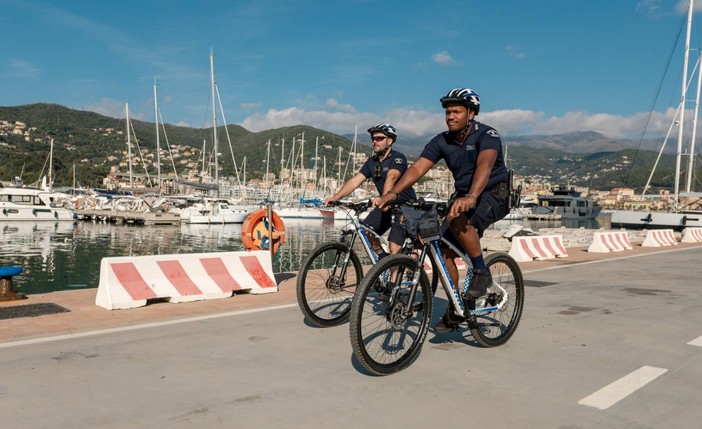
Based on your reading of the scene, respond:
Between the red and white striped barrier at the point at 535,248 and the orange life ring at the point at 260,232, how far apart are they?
324 inches

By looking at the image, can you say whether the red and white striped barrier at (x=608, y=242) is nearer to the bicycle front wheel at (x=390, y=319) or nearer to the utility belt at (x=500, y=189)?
the utility belt at (x=500, y=189)

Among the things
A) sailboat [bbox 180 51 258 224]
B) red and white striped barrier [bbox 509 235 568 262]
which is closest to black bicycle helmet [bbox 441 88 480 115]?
red and white striped barrier [bbox 509 235 568 262]

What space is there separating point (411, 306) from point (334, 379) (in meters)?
0.83

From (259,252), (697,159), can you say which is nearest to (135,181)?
(697,159)

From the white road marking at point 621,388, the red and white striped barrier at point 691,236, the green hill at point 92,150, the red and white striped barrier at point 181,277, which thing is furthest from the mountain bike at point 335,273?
the green hill at point 92,150

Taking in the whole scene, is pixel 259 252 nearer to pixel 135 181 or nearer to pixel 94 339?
pixel 94 339

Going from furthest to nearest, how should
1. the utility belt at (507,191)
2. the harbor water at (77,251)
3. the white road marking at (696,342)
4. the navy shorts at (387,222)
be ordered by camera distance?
the harbor water at (77,251), the navy shorts at (387,222), the white road marking at (696,342), the utility belt at (507,191)

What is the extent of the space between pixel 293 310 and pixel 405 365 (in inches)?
116

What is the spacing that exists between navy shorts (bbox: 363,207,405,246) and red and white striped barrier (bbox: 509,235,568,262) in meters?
9.90

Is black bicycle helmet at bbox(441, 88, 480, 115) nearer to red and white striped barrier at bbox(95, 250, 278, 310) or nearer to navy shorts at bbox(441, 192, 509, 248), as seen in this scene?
navy shorts at bbox(441, 192, 509, 248)

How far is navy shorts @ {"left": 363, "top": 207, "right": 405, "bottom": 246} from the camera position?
6.29 meters

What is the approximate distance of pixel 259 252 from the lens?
8.81 metres

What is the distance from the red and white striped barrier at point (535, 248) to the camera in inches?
615

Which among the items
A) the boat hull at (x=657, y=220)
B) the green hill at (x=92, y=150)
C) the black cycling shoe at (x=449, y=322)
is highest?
the green hill at (x=92, y=150)
